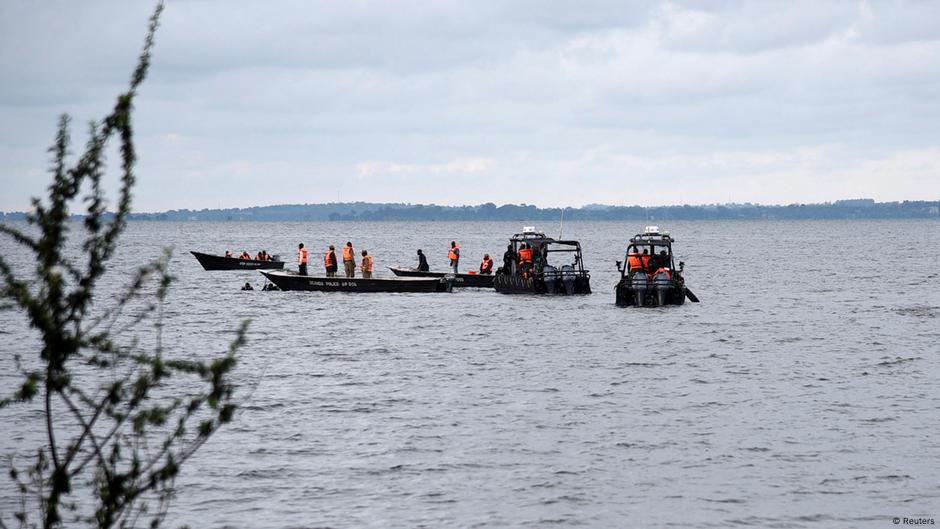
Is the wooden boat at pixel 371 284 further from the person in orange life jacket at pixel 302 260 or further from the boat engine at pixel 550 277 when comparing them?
the boat engine at pixel 550 277

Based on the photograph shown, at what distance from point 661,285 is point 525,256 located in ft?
23.5

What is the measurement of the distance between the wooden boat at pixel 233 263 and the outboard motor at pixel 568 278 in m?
24.3

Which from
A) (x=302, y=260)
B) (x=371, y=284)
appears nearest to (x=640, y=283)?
(x=371, y=284)

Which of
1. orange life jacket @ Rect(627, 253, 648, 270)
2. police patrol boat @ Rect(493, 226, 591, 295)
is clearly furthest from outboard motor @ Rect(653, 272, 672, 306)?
police patrol boat @ Rect(493, 226, 591, 295)

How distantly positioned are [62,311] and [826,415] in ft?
60.9

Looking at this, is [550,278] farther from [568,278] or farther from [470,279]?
[470,279]

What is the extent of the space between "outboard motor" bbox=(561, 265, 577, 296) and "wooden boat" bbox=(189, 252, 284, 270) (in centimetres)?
2433

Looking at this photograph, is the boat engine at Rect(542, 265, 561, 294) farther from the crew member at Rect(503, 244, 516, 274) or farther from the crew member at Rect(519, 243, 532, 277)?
the crew member at Rect(503, 244, 516, 274)

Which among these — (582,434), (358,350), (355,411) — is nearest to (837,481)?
(582,434)

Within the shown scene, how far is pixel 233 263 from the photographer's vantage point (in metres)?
76.1

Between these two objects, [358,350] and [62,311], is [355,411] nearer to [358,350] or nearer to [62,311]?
[358,350]

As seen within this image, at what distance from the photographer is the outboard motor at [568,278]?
50.7 m


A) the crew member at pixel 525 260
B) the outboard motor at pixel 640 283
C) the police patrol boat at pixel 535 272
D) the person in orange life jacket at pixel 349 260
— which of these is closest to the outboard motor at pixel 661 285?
the outboard motor at pixel 640 283

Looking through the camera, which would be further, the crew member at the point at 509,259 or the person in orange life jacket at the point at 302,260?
the person in orange life jacket at the point at 302,260
